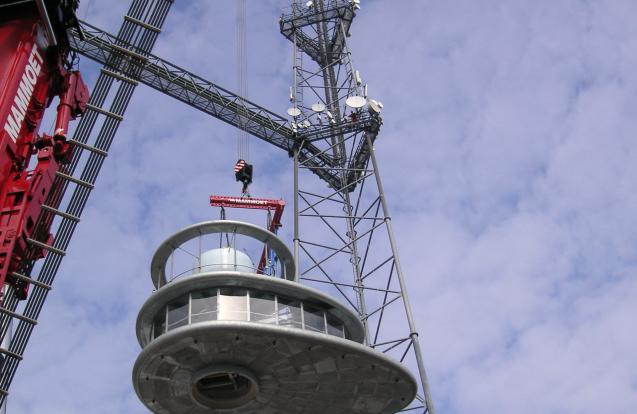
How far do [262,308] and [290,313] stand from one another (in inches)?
53.4

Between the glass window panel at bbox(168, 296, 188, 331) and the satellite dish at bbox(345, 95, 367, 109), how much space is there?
22.5 m

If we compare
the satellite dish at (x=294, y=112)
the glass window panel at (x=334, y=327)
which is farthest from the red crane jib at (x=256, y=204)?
the glass window panel at (x=334, y=327)

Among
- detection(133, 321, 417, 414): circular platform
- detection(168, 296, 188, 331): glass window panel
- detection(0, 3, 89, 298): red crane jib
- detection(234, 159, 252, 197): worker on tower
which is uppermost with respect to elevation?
detection(234, 159, 252, 197): worker on tower

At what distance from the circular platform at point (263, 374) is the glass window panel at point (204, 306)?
1189mm

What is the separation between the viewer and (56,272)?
134 ft

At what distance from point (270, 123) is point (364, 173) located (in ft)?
27.2

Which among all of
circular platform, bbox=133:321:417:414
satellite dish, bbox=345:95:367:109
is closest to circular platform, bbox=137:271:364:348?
circular platform, bbox=133:321:417:414

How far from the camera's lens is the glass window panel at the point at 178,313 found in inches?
1318

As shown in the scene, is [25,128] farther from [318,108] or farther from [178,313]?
[318,108]

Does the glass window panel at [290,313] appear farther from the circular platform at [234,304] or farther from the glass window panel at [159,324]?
the glass window panel at [159,324]

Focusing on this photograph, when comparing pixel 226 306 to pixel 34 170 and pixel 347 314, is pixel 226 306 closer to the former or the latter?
pixel 347 314

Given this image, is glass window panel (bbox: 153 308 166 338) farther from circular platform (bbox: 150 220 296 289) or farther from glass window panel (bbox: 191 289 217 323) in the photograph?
circular platform (bbox: 150 220 296 289)

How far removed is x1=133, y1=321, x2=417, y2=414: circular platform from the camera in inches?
1276

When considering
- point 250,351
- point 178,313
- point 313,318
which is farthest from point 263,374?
point 178,313
